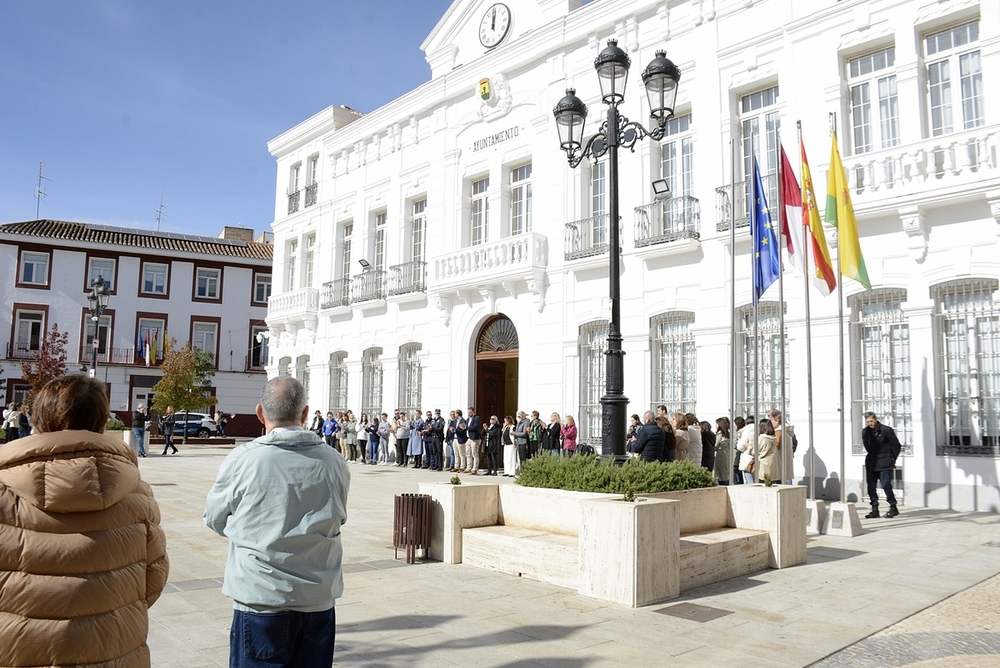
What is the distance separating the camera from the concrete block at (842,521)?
10.4 metres

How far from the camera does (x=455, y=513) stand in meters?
8.22

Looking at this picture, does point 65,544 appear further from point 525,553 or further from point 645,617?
point 525,553

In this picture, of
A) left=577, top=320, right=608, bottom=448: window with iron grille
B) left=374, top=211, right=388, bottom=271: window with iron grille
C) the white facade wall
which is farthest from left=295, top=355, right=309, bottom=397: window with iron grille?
left=577, top=320, right=608, bottom=448: window with iron grille

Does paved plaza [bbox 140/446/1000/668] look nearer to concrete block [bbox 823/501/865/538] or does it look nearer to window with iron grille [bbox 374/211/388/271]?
concrete block [bbox 823/501/865/538]

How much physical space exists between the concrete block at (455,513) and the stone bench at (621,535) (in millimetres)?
11

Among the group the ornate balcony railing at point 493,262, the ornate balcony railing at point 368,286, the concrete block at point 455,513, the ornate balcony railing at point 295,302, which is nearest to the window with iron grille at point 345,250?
the ornate balcony railing at point 295,302

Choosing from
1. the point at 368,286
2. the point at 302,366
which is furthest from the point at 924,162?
the point at 302,366

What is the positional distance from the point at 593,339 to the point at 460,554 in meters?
10.5

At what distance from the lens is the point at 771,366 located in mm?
15031

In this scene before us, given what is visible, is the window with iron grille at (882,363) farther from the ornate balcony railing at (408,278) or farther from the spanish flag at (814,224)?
the ornate balcony railing at (408,278)

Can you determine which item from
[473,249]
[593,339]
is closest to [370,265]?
[473,249]

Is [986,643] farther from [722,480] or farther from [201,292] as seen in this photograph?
[201,292]

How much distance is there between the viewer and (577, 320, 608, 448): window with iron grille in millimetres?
17891

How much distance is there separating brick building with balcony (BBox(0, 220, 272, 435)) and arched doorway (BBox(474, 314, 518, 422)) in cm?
2646
